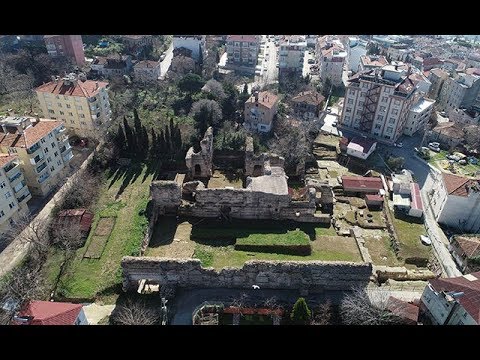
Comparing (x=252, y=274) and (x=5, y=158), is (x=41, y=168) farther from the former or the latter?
(x=252, y=274)

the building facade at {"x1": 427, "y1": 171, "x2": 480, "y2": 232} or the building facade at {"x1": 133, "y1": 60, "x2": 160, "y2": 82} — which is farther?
the building facade at {"x1": 133, "y1": 60, "x2": 160, "y2": 82}

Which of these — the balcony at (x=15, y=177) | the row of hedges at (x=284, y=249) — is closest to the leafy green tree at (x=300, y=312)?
the row of hedges at (x=284, y=249)

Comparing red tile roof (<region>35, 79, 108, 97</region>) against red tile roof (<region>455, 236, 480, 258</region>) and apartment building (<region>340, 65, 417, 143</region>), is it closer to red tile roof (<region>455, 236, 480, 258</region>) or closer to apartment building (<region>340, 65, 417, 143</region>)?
apartment building (<region>340, 65, 417, 143</region>)

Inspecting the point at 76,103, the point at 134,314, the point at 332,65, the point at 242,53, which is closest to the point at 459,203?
the point at 134,314

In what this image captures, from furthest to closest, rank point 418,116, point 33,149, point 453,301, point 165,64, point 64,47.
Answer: point 165,64 < point 64,47 < point 418,116 < point 33,149 < point 453,301

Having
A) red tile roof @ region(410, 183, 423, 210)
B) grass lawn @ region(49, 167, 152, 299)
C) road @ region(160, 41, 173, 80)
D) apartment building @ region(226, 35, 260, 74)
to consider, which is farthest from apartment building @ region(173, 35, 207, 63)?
red tile roof @ region(410, 183, 423, 210)
